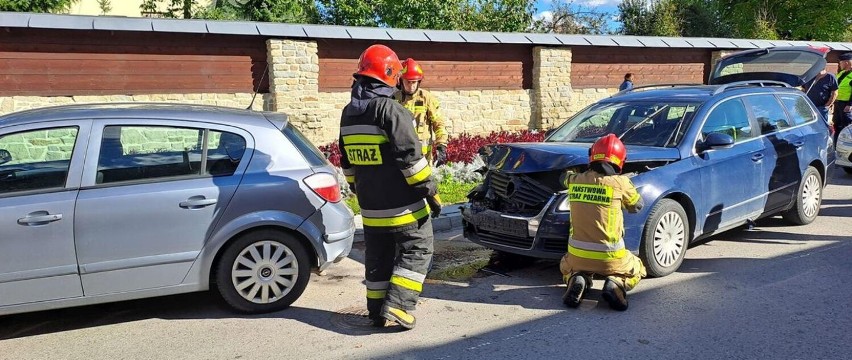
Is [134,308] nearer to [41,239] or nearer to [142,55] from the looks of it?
[41,239]

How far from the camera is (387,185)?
4.30 m

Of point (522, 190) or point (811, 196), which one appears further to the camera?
point (811, 196)

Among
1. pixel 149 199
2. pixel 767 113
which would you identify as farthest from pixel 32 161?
pixel 767 113

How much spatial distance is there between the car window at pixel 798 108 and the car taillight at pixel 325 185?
5.07 meters

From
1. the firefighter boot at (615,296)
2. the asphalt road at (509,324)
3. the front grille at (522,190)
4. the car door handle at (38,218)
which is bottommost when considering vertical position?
the asphalt road at (509,324)

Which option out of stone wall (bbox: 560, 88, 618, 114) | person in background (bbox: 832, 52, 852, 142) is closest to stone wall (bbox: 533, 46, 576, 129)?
stone wall (bbox: 560, 88, 618, 114)

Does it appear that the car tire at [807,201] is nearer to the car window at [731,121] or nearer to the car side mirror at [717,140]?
the car window at [731,121]

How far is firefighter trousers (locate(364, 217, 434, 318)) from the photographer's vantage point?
4379 mm

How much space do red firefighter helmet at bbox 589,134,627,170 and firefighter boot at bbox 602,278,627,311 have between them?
2.91 feet

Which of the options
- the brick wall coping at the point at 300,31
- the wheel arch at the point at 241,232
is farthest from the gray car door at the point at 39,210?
the brick wall coping at the point at 300,31

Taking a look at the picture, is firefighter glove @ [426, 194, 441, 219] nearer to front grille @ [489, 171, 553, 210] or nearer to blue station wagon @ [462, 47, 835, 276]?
blue station wagon @ [462, 47, 835, 276]

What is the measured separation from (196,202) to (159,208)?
0.80 feet

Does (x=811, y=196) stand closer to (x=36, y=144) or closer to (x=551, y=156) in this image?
(x=551, y=156)

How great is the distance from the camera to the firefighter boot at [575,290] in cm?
480
